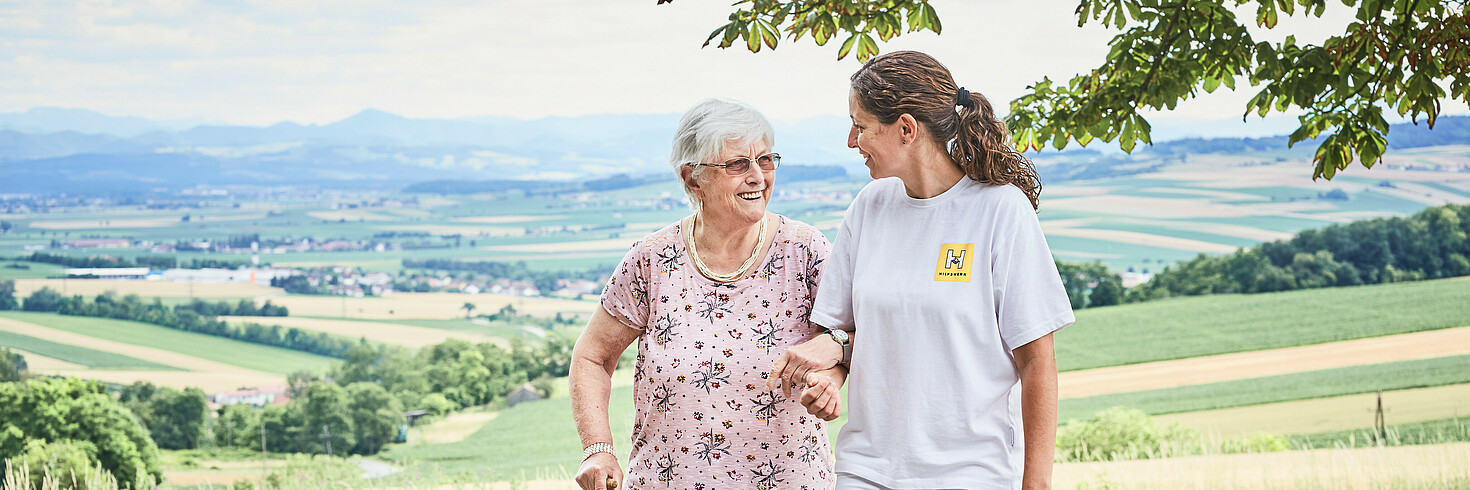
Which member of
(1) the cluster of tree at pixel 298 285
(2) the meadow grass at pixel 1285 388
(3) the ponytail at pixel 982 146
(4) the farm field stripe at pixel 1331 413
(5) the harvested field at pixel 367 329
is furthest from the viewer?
(1) the cluster of tree at pixel 298 285

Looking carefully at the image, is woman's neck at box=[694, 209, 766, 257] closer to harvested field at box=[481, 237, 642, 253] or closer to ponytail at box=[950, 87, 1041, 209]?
ponytail at box=[950, 87, 1041, 209]

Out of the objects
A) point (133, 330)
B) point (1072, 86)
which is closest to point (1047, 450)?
point (1072, 86)

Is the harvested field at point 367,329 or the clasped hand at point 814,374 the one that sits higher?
the clasped hand at point 814,374

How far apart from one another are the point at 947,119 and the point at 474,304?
52.7 metres

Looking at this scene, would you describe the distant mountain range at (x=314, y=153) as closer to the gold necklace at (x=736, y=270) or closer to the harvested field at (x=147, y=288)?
the harvested field at (x=147, y=288)

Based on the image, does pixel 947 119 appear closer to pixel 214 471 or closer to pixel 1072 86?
pixel 1072 86

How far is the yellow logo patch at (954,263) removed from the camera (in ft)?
5.82

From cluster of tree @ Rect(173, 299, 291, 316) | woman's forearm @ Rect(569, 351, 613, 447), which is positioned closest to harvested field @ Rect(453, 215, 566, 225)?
cluster of tree @ Rect(173, 299, 291, 316)

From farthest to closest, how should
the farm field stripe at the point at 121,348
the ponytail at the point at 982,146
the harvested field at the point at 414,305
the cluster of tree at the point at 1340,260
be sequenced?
the harvested field at the point at 414,305
the farm field stripe at the point at 121,348
the cluster of tree at the point at 1340,260
the ponytail at the point at 982,146

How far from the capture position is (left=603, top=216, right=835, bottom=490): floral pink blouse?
2.29 meters

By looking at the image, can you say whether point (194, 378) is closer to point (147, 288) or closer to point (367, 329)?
point (367, 329)

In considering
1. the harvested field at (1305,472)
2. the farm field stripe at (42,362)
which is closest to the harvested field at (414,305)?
the farm field stripe at (42,362)

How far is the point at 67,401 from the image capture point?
1895cm

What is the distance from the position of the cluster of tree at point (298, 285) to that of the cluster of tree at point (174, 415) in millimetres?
20051
